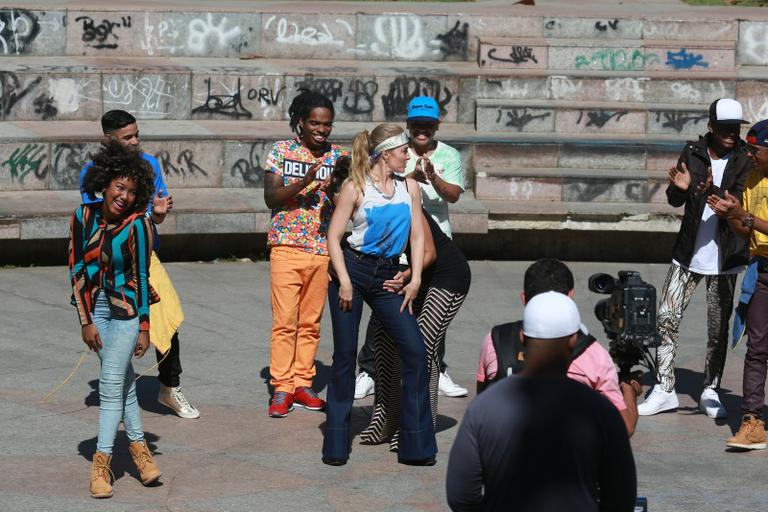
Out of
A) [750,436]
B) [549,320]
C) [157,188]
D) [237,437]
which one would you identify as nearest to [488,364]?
[549,320]

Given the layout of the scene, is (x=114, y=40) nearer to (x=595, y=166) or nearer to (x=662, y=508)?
(x=595, y=166)

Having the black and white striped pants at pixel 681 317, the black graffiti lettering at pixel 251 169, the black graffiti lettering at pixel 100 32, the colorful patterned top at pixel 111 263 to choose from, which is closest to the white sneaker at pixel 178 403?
the colorful patterned top at pixel 111 263

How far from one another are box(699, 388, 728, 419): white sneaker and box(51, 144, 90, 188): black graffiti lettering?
239 inches

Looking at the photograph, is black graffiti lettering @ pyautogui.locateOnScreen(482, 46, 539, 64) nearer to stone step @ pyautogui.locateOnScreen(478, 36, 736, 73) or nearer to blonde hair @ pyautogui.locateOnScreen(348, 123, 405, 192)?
stone step @ pyautogui.locateOnScreen(478, 36, 736, 73)

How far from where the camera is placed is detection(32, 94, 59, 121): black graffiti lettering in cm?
1265

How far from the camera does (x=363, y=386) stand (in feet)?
27.5

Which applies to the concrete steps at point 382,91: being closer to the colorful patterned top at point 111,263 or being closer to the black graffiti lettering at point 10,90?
the black graffiti lettering at point 10,90

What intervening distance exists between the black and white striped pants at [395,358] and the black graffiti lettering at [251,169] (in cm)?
512

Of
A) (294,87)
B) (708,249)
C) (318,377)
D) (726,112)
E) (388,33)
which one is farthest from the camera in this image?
(388,33)

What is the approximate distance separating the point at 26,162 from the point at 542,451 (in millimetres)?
8761

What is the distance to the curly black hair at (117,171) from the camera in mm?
6375

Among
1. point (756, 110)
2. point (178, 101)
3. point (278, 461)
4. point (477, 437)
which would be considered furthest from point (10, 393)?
point (756, 110)

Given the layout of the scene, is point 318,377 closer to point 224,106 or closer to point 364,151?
point 364,151

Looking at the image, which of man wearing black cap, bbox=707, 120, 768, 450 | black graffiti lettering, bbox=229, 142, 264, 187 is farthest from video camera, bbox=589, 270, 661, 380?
black graffiti lettering, bbox=229, 142, 264, 187
